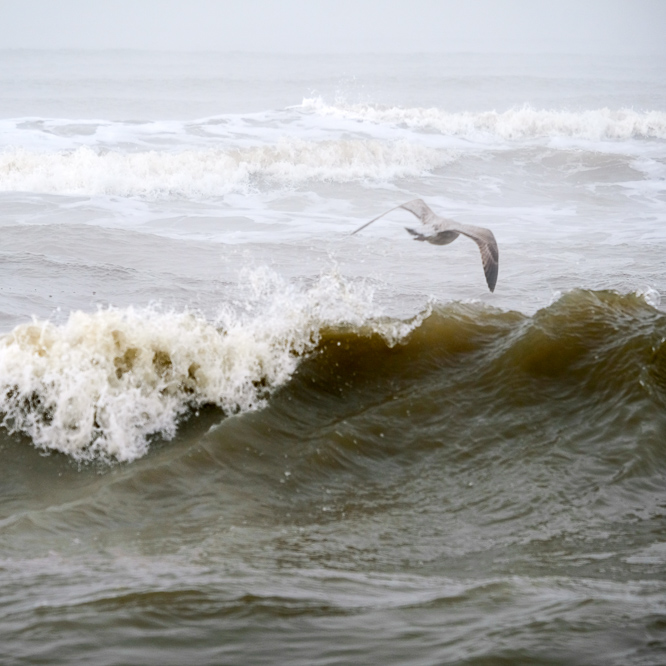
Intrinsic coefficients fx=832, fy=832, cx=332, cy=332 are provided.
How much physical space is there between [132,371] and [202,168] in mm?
13671

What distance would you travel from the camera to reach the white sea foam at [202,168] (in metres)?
17.3

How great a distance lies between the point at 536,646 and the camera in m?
2.83

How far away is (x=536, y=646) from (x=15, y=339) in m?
4.32

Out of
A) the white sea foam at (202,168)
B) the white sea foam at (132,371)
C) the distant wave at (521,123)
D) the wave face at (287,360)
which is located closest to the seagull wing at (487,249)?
the wave face at (287,360)

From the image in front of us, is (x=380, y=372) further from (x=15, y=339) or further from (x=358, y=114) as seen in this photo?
(x=358, y=114)

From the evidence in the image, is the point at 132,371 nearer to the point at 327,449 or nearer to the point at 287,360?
the point at 287,360

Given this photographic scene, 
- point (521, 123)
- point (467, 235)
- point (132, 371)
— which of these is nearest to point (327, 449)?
point (132, 371)

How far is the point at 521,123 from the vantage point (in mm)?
29906

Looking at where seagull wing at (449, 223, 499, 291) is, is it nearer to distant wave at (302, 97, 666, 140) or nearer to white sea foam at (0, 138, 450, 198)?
white sea foam at (0, 138, 450, 198)

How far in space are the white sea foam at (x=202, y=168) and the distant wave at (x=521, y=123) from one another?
7341 millimetres

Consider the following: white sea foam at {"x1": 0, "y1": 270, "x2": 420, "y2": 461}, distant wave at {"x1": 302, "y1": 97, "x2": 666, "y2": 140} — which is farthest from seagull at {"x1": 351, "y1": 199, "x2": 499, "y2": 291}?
distant wave at {"x1": 302, "y1": 97, "x2": 666, "y2": 140}

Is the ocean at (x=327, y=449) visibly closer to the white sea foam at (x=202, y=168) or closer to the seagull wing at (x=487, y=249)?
the seagull wing at (x=487, y=249)

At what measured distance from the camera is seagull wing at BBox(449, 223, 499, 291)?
6.85 m

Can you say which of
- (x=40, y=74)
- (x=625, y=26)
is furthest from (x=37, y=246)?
(x=625, y=26)
